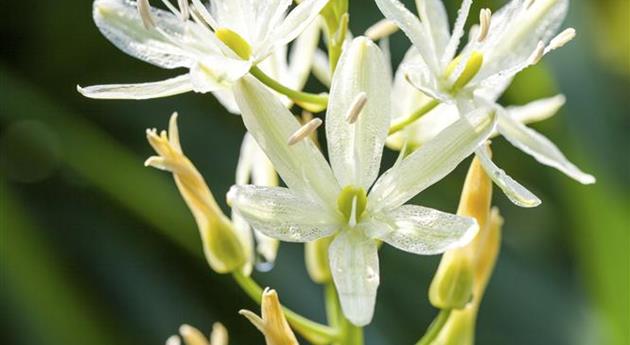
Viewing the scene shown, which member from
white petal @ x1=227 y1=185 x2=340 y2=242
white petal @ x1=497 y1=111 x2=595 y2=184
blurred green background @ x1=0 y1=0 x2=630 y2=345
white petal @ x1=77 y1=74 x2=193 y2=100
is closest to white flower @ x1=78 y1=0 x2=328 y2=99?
white petal @ x1=77 y1=74 x2=193 y2=100

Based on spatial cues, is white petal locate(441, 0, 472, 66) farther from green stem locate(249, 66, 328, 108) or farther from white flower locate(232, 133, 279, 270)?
white flower locate(232, 133, 279, 270)

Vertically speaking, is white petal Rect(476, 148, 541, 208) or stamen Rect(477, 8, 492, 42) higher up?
stamen Rect(477, 8, 492, 42)

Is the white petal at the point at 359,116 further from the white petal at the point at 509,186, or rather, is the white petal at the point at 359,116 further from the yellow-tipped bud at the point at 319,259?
the yellow-tipped bud at the point at 319,259

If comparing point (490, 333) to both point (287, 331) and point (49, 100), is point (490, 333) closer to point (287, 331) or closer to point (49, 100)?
Result: point (49, 100)

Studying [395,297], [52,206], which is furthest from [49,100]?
[395,297]

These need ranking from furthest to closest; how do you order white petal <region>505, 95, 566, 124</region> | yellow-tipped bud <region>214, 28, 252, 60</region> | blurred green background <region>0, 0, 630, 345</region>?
blurred green background <region>0, 0, 630, 345</region>
white petal <region>505, 95, 566, 124</region>
yellow-tipped bud <region>214, 28, 252, 60</region>

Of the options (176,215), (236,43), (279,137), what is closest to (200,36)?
(236,43)

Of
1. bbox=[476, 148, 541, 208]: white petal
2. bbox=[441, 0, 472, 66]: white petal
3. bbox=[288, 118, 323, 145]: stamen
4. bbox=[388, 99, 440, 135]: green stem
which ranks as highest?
bbox=[288, 118, 323, 145]: stamen
